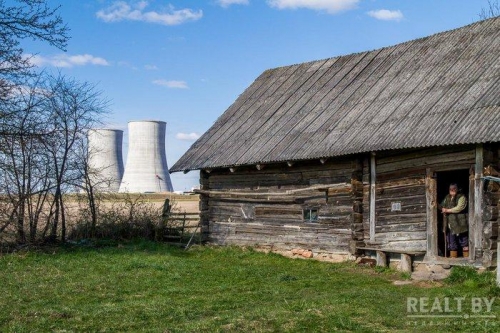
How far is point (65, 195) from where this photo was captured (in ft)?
65.1

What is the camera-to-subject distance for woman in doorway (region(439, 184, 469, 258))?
12.7 m

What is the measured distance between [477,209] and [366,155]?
9.82ft

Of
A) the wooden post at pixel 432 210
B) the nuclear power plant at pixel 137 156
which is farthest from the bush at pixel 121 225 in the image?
the nuclear power plant at pixel 137 156

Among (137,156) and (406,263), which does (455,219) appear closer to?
(406,263)

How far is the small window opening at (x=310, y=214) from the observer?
1597cm

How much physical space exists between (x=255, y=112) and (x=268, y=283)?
859 cm

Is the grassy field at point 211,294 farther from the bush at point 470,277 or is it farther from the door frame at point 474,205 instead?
the door frame at point 474,205

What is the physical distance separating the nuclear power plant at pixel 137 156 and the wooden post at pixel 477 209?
30.0 meters

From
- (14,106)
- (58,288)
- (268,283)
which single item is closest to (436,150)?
(268,283)

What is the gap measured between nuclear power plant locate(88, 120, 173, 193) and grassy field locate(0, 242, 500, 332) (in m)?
24.4

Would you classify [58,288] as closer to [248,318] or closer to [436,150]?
[248,318]

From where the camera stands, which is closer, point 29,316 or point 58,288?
point 29,316

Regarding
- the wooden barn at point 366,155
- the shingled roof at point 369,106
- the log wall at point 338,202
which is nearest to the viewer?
the wooden barn at point 366,155
